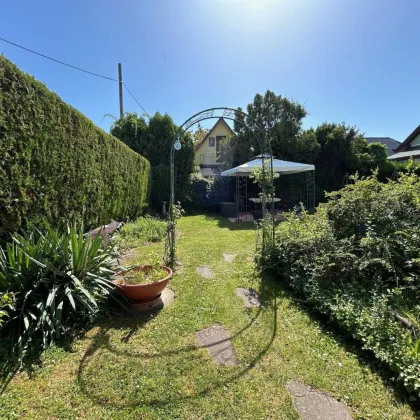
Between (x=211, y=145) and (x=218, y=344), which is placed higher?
(x=211, y=145)

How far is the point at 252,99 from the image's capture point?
14.1 meters

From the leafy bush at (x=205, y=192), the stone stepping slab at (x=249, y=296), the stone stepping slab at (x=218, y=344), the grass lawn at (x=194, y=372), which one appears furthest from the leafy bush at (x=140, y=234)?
the leafy bush at (x=205, y=192)

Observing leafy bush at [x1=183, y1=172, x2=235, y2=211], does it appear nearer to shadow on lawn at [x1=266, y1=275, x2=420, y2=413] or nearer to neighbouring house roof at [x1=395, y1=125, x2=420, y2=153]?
shadow on lawn at [x1=266, y1=275, x2=420, y2=413]

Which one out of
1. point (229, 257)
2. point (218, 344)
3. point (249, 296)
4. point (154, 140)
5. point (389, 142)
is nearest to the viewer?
point (218, 344)

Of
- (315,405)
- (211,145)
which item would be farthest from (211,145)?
(315,405)

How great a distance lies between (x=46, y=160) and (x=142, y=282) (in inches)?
87.2

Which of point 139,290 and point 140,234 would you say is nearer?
point 139,290

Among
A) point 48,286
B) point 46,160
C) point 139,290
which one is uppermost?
point 46,160

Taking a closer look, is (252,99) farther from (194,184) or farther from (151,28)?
(151,28)

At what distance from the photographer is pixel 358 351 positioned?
2.23m

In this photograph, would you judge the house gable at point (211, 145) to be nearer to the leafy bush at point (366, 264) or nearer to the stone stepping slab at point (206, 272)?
the leafy bush at point (366, 264)

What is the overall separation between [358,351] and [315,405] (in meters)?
0.86

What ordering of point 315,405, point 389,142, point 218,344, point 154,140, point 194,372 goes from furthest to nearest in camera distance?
point 389,142 < point 154,140 < point 218,344 < point 194,372 < point 315,405

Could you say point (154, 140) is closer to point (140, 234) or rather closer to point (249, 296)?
point (140, 234)
